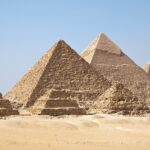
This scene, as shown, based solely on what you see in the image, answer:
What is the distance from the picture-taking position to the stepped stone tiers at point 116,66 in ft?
239

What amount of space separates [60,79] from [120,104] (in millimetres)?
19663

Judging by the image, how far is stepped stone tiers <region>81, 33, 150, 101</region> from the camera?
72.8 metres

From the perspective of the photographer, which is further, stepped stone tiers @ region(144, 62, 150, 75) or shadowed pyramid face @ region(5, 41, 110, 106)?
stepped stone tiers @ region(144, 62, 150, 75)

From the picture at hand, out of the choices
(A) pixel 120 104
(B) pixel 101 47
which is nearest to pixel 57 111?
(A) pixel 120 104

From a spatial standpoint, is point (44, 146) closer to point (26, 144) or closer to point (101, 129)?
point (26, 144)

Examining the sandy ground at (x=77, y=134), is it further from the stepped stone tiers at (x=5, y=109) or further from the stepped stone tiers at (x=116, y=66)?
the stepped stone tiers at (x=116, y=66)

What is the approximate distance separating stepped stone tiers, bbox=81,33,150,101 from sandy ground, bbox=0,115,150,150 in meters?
37.7

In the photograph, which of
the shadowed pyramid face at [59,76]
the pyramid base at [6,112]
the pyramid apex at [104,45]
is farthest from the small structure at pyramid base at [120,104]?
the pyramid apex at [104,45]

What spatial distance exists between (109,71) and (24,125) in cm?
4578

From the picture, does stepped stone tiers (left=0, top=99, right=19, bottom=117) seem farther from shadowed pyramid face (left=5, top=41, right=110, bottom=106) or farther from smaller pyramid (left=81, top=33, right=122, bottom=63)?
smaller pyramid (left=81, top=33, right=122, bottom=63)

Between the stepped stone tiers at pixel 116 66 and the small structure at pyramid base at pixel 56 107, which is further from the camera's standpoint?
the stepped stone tiers at pixel 116 66

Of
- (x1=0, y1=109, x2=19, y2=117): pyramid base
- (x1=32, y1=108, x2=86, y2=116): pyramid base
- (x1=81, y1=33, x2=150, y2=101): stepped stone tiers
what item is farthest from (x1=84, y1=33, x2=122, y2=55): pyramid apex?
(x1=0, y1=109, x2=19, y2=117): pyramid base

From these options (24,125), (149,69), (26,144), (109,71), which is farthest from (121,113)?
(149,69)

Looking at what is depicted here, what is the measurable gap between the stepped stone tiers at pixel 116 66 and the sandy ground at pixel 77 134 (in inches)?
1483
